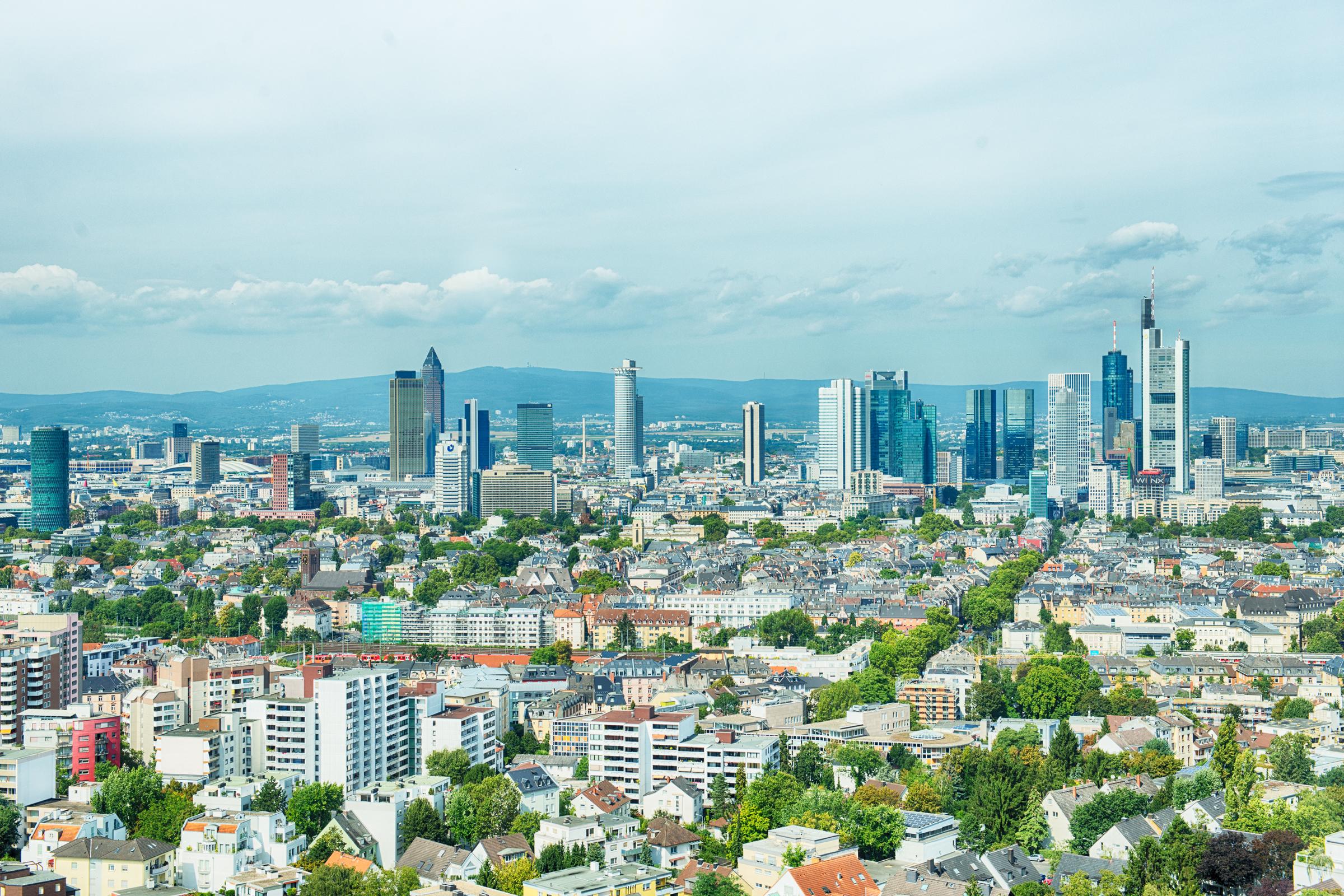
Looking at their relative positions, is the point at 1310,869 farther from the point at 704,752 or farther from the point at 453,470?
the point at 453,470

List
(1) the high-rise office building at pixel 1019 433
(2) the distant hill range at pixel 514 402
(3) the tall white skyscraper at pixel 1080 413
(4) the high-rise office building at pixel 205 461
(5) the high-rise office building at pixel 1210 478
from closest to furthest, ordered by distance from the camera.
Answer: (5) the high-rise office building at pixel 1210 478 < (3) the tall white skyscraper at pixel 1080 413 < (4) the high-rise office building at pixel 205 461 < (1) the high-rise office building at pixel 1019 433 < (2) the distant hill range at pixel 514 402

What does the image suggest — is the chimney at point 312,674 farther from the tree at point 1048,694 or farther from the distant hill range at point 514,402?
the distant hill range at point 514,402

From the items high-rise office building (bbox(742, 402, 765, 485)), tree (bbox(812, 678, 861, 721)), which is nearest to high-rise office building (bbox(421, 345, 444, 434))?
high-rise office building (bbox(742, 402, 765, 485))

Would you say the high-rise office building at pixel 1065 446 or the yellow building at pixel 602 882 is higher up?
the high-rise office building at pixel 1065 446

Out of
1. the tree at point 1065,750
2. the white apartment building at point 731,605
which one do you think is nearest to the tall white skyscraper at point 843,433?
the white apartment building at point 731,605

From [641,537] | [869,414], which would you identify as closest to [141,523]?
[641,537]
